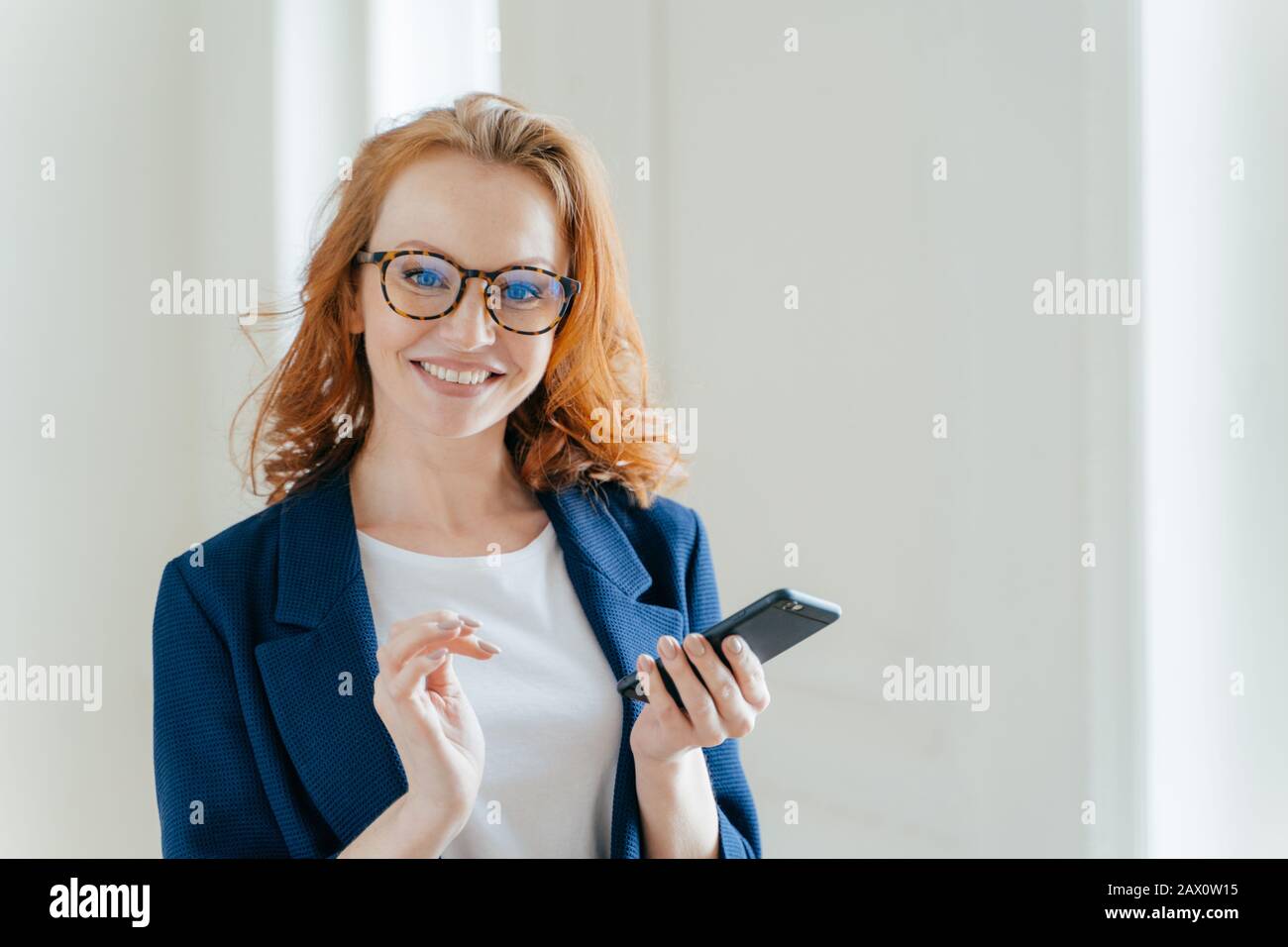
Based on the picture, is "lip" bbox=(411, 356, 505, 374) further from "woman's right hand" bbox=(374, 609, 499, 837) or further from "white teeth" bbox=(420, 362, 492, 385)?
"woman's right hand" bbox=(374, 609, 499, 837)

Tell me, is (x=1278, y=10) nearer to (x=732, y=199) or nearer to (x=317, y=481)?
(x=732, y=199)

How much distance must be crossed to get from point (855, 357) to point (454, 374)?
70 centimetres

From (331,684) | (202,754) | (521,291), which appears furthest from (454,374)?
(202,754)

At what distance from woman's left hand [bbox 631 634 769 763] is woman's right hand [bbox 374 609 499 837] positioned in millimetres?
189

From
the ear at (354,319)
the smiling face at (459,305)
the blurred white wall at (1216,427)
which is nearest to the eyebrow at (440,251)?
the smiling face at (459,305)

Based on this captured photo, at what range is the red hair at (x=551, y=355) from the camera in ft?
4.43

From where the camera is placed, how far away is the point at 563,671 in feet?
4.40

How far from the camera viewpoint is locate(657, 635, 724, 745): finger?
47.6 inches

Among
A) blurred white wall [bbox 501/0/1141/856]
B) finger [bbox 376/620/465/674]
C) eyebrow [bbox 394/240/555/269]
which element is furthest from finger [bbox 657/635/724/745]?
blurred white wall [bbox 501/0/1141/856]

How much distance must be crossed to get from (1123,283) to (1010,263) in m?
0.15

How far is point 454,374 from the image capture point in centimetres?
130

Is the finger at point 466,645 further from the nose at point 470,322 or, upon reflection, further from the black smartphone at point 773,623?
the nose at point 470,322

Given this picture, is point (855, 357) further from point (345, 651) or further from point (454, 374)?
point (345, 651)
